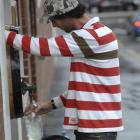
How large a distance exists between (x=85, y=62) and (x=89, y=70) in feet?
0.19

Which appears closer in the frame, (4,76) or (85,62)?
(85,62)

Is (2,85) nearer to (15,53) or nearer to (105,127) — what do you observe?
(15,53)

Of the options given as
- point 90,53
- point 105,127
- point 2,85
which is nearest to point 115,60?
point 90,53

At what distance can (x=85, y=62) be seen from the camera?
398 centimetres

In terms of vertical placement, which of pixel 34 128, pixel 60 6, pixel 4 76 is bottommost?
pixel 34 128

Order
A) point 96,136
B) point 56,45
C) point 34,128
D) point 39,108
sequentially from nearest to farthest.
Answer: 1. point 56,45
2. point 96,136
3. point 39,108
4. point 34,128

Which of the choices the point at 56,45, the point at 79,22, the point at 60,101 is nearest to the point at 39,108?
the point at 60,101

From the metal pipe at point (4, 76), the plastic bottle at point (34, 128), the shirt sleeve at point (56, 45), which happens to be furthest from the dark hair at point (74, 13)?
the plastic bottle at point (34, 128)

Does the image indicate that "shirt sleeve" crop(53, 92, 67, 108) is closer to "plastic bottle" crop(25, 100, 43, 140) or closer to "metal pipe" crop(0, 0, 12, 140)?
"plastic bottle" crop(25, 100, 43, 140)

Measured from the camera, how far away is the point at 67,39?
3928 millimetres

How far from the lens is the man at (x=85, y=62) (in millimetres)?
3932

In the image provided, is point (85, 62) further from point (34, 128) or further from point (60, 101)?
point (34, 128)

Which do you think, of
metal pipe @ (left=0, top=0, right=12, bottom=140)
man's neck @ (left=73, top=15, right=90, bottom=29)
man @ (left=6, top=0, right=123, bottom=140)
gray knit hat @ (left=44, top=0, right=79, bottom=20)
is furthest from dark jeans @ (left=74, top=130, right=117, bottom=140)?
gray knit hat @ (left=44, top=0, right=79, bottom=20)

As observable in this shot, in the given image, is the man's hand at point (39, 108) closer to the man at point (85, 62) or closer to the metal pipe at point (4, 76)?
the metal pipe at point (4, 76)
